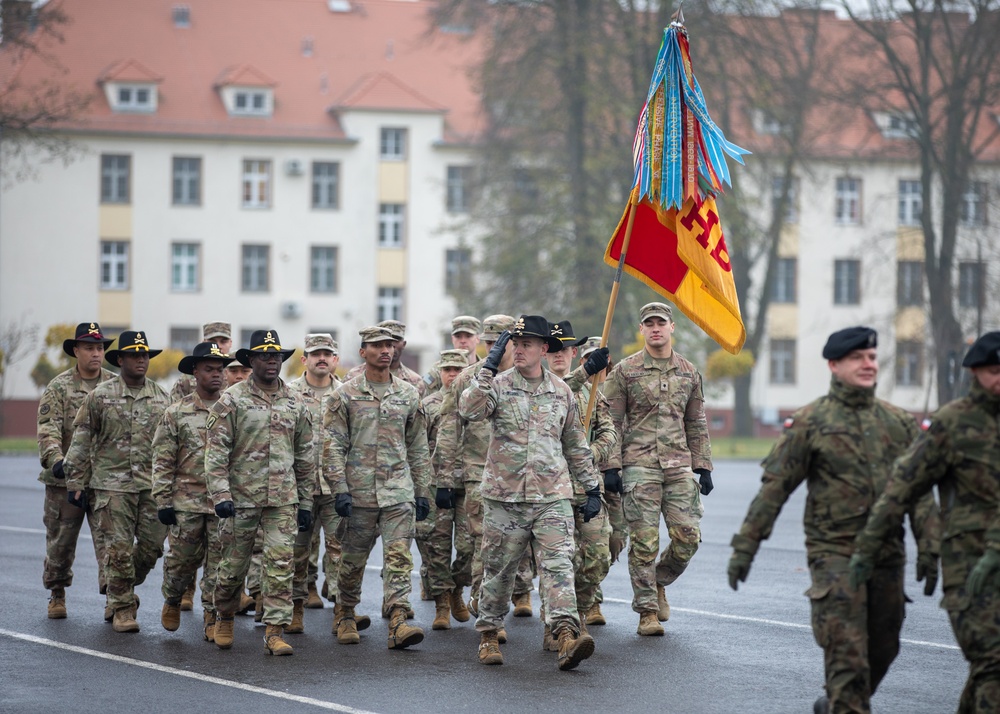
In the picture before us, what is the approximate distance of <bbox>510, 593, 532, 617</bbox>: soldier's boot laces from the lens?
11570 mm

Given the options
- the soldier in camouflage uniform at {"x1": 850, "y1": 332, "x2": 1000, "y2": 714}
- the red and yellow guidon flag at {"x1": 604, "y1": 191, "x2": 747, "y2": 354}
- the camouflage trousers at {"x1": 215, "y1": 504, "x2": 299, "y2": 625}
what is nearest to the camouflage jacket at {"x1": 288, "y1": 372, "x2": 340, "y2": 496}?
the camouflage trousers at {"x1": 215, "y1": 504, "x2": 299, "y2": 625}

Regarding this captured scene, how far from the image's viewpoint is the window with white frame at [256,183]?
2122 inches

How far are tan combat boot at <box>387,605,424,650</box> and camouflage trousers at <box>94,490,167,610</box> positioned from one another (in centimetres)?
204

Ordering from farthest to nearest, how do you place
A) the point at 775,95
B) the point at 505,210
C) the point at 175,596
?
the point at 505,210 < the point at 775,95 < the point at 175,596

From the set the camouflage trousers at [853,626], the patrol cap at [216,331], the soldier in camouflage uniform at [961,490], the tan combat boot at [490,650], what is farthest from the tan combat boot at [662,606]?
the soldier in camouflage uniform at [961,490]

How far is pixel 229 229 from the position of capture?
53875mm

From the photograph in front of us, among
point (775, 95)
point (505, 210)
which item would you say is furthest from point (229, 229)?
point (775, 95)

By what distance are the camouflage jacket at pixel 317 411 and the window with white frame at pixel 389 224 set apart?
42662 millimetres

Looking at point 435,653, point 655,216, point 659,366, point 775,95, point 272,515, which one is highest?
point 775,95

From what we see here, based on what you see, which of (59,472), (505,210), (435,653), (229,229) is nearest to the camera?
(435,653)

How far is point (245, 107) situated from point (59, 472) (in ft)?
146

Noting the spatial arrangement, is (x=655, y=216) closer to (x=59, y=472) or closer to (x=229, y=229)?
(x=59, y=472)

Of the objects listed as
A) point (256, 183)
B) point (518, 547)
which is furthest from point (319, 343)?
point (256, 183)

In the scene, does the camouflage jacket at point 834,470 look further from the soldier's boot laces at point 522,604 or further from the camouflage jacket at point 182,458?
the soldier's boot laces at point 522,604
